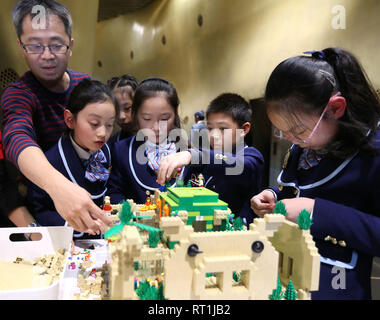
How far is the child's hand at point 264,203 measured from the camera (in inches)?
32.3

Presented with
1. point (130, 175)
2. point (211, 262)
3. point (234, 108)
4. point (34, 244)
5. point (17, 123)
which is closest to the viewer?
point (211, 262)

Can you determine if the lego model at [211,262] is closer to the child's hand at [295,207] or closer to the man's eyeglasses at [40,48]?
the child's hand at [295,207]

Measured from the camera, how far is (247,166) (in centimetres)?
113

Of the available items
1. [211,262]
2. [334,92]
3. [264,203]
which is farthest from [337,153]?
[211,262]

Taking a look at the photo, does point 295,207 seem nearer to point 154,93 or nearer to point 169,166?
point 169,166

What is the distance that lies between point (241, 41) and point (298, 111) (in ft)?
7.67

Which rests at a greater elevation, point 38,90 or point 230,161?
point 38,90

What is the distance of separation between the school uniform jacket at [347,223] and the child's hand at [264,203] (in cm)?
13

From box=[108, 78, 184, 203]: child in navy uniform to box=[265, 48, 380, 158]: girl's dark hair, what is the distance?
589 millimetres

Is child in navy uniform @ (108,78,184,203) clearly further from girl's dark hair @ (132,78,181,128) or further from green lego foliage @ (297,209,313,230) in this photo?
green lego foliage @ (297,209,313,230)

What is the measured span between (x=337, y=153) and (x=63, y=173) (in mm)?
817

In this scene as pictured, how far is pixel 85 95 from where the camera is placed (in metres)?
1.05

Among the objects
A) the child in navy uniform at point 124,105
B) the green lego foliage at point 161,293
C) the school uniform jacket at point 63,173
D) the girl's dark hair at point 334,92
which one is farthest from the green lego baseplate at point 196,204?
the child in navy uniform at point 124,105

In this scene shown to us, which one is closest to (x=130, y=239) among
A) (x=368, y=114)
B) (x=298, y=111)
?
(x=298, y=111)
